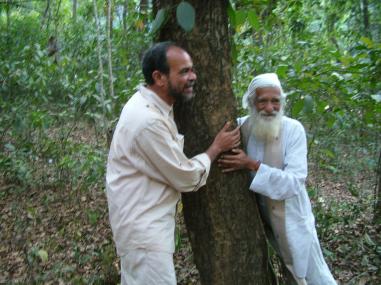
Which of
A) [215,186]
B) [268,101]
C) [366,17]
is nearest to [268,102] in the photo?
[268,101]

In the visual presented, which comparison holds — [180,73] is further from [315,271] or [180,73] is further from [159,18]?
[315,271]

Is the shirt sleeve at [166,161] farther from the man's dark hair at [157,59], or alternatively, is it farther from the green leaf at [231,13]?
the green leaf at [231,13]

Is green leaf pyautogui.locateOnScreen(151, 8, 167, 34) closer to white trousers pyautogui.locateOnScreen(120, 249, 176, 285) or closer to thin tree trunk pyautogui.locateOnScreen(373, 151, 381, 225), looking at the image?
white trousers pyautogui.locateOnScreen(120, 249, 176, 285)

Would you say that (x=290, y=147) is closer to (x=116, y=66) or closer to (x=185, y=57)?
(x=185, y=57)

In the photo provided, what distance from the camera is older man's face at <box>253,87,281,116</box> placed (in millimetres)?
2709

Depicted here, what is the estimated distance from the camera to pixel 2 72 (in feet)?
18.4

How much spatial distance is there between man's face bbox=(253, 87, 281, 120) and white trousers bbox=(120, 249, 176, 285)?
101 centimetres

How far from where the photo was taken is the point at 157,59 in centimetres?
233

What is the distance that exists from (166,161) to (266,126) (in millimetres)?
755

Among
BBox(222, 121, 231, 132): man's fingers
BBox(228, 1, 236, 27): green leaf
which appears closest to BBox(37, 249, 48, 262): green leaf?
BBox(222, 121, 231, 132): man's fingers

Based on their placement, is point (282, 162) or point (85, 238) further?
point (85, 238)

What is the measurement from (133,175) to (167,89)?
18.8 inches

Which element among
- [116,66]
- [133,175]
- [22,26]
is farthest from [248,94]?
[22,26]

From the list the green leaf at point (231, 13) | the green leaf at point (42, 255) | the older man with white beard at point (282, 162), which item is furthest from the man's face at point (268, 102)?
the green leaf at point (42, 255)
